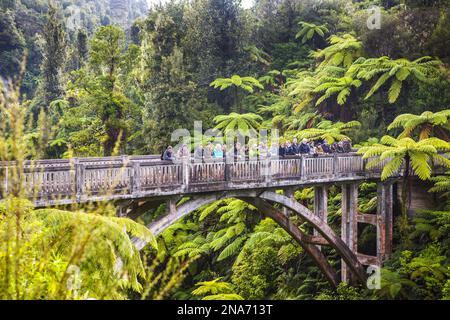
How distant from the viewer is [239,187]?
13547 mm

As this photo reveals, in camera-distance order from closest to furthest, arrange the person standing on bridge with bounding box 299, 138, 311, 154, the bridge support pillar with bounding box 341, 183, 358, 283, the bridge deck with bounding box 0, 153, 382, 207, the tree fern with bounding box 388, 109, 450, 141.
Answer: the bridge deck with bounding box 0, 153, 382, 207 < the person standing on bridge with bounding box 299, 138, 311, 154 < the bridge support pillar with bounding box 341, 183, 358, 283 < the tree fern with bounding box 388, 109, 450, 141

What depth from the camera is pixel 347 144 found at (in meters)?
17.6

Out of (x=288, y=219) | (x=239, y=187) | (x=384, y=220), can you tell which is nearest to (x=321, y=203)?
(x=288, y=219)

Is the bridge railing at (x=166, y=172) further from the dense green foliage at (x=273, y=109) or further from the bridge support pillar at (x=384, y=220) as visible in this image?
the bridge support pillar at (x=384, y=220)

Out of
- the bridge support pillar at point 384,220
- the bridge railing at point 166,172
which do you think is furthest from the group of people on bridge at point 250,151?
the bridge support pillar at point 384,220

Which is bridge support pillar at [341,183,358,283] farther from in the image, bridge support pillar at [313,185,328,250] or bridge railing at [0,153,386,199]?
bridge support pillar at [313,185,328,250]

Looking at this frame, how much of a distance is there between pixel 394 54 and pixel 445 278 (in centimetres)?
1311

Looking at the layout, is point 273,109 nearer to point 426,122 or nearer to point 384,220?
point 426,122

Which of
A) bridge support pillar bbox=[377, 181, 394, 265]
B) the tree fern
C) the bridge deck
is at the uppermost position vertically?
the tree fern

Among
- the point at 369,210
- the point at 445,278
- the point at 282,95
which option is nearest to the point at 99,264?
the point at 445,278

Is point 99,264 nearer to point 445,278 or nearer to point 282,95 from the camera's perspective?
point 445,278

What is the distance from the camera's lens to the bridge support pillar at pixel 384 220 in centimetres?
1767

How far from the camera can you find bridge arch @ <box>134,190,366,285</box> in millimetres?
12617

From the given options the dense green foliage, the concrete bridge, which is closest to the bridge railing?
the concrete bridge
